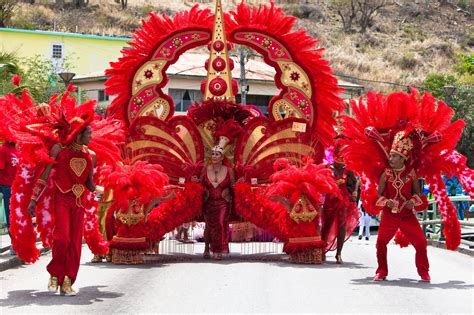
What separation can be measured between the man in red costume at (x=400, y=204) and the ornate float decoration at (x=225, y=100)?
9.97 ft

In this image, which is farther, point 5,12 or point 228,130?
point 5,12

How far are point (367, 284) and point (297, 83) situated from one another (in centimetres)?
535

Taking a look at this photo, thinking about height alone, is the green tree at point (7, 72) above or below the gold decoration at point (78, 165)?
above

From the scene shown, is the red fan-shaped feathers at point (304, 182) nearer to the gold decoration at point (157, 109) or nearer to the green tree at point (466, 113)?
the gold decoration at point (157, 109)

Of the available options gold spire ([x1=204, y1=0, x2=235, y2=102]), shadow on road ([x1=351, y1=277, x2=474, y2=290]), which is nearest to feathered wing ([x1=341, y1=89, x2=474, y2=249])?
shadow on road ([x1=351, y1=277, x2=474, y2=290])

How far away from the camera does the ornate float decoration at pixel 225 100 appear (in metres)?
16.6

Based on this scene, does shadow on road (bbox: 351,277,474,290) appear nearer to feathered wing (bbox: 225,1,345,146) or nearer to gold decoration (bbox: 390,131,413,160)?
gold decoration (bbox: 390,131,413,160)

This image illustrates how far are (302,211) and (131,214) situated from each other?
2.67 meters

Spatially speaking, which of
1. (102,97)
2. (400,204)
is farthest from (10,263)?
(102,97)

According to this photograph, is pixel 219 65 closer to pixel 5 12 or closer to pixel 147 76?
pixel 147 76

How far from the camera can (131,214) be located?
15.4 m

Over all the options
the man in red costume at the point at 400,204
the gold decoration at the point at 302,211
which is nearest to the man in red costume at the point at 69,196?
the man in red costume at the point at 400,204

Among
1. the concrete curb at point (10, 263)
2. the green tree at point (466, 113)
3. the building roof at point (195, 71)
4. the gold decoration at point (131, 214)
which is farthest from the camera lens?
the building roof at point (195, 71)

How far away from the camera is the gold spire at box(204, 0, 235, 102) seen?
17.1m
